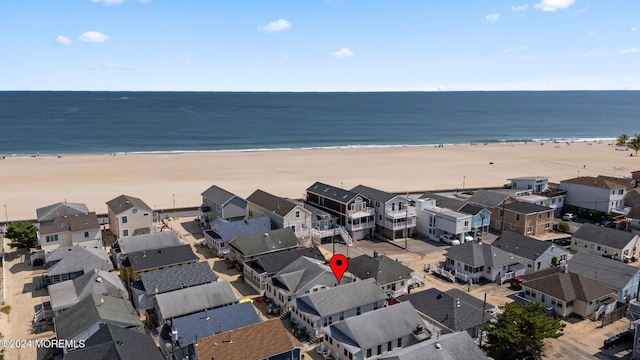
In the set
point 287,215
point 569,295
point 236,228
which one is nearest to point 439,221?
point 287,215

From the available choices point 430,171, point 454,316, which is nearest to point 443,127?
point 430,171

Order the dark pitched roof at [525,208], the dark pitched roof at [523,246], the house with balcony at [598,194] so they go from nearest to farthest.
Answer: the dark pitched roof at [523,246] → the dark pitched roof at [525,208] → the house with balcony at [598,194]

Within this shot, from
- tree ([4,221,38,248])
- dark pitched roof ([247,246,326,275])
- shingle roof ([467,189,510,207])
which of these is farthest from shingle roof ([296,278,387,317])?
tree ([4,221,38,248])

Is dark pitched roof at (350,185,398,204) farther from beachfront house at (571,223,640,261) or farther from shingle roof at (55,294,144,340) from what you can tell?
shingle roof at (55,294,144,340)

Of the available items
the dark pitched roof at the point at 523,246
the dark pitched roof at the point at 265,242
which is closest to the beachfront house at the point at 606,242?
the dark pitched roof at the point at 523,246

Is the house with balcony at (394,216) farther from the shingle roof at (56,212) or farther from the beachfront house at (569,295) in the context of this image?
the shingle roof at (56,212)

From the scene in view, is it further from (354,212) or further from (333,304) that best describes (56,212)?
(333,304)

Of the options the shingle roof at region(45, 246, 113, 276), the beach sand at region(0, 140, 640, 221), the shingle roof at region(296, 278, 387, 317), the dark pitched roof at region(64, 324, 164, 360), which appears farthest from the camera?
the beach sand at region(0, 140, 640, 221)
